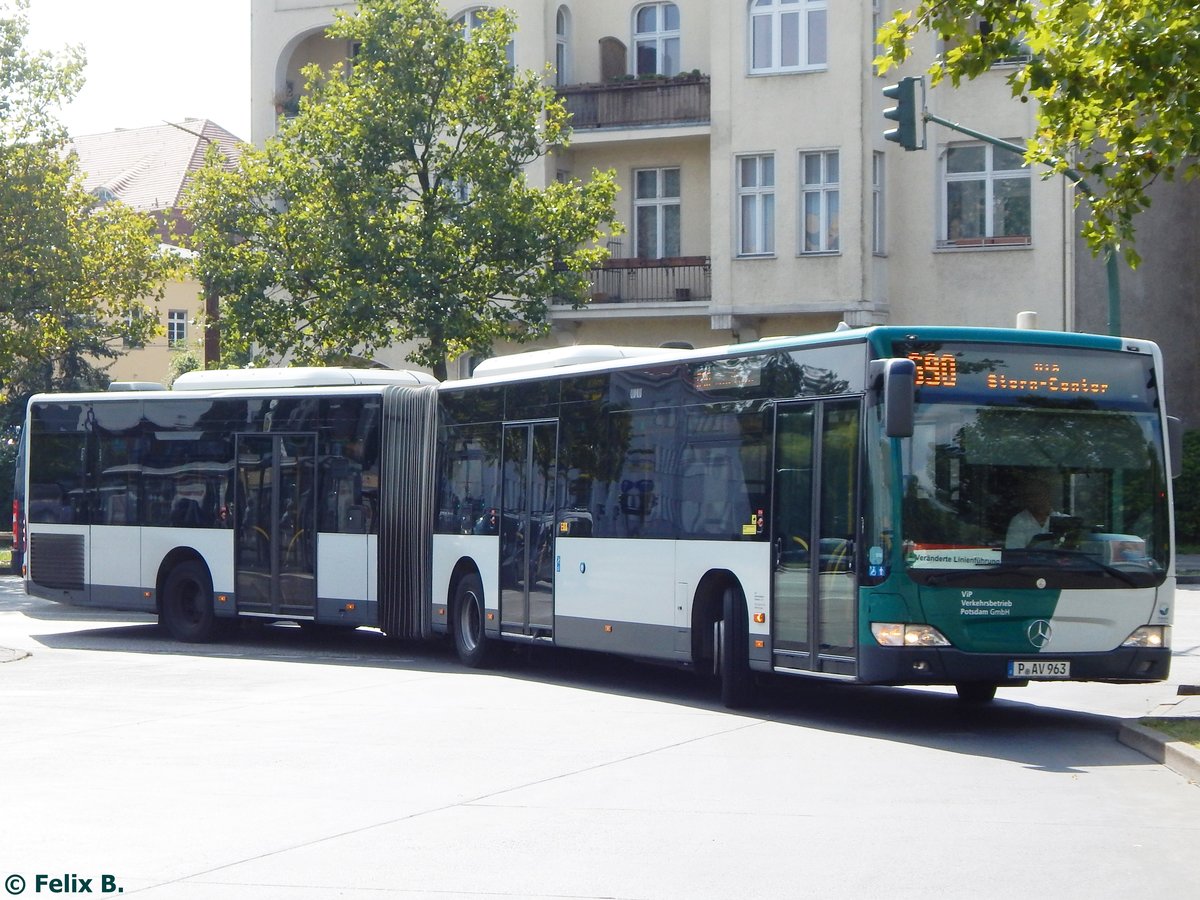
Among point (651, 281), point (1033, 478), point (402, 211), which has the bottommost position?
point (1033, 478)

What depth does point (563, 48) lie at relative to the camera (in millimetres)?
38750

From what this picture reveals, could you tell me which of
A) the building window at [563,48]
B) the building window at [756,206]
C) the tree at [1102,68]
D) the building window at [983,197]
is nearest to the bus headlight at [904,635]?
the tree at [1102,68]

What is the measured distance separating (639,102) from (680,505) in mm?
23545

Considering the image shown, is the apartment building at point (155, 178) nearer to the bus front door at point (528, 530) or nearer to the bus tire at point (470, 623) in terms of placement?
the bus tire at point (470, 623)

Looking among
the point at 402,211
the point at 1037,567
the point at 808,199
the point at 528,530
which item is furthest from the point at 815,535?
the point at 808,199

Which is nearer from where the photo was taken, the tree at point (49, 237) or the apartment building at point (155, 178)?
the tree at point (49, 237)

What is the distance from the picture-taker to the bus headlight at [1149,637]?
41.5 ft

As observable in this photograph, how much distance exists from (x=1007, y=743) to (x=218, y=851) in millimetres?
6057

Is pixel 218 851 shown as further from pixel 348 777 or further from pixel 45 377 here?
pixel 45 377

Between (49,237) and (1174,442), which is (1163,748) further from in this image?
(49,237)

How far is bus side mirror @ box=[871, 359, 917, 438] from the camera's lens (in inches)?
467

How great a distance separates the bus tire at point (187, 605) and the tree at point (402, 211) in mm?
10805

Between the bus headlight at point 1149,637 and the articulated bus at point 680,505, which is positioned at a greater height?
the articulated bus at point 680,505

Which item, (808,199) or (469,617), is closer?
(469,617)
